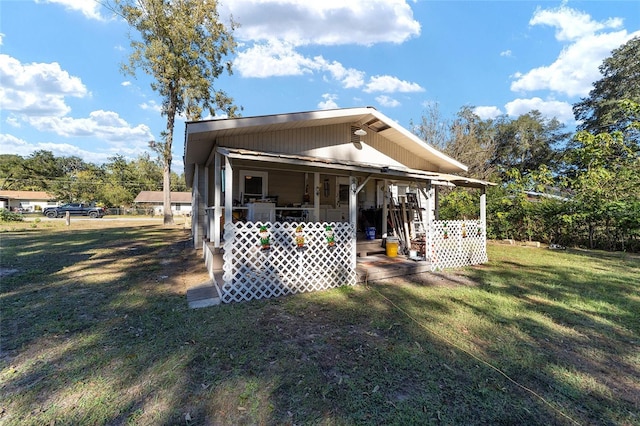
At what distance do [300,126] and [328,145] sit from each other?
3.48ft

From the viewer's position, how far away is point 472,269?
7578 millimetres

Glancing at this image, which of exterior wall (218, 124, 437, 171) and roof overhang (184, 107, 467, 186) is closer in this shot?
roof overhang (184, 107, 467, 186)

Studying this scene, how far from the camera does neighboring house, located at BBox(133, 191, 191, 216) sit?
2058 inches

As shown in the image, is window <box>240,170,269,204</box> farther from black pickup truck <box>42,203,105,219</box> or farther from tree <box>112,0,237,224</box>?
black pickup truck <box>42,203,105,219</box>

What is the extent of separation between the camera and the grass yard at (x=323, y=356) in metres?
2.25

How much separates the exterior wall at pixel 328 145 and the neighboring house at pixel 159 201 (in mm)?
47888

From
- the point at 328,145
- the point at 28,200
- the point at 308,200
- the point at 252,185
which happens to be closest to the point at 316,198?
the point at 308,200

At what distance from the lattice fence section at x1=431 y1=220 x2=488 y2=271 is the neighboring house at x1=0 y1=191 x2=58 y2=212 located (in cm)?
6304

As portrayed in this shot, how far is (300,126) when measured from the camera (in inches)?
286

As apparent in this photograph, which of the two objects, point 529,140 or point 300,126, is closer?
point 300,126

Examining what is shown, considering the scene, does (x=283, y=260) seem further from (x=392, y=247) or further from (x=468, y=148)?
(x=468, y=148)

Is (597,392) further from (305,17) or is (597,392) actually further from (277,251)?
(305,17)

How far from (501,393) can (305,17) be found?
15108mm

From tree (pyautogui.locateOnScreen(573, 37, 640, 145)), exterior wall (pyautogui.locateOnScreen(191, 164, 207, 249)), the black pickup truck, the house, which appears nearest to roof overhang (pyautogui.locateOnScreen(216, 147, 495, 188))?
the house
